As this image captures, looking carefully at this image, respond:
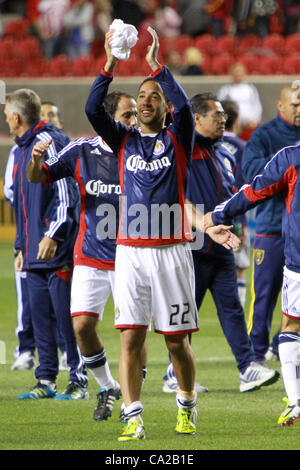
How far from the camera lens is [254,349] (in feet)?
28.1

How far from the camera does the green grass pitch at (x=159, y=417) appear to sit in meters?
5.85

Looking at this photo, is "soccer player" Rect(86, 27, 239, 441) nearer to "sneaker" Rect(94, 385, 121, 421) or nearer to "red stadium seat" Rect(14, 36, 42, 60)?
"sneaker" Rect(94, 385, 121, 421)

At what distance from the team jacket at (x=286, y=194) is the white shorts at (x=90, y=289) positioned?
96cm

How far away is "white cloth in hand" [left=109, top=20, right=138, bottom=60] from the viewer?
583 cm

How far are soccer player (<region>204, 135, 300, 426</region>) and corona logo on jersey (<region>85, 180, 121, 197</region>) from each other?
75cm

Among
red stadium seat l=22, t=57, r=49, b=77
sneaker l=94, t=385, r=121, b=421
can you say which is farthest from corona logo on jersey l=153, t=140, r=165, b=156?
red stadium seat l=22, t=57, r=49, b=77

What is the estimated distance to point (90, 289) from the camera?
6.75 meters

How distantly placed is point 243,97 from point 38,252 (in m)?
11.9

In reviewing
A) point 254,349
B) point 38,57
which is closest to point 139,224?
point 254,349

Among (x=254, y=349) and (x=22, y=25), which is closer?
(x=254, y=349)

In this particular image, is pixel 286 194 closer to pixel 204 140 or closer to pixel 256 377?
pixel 204 140

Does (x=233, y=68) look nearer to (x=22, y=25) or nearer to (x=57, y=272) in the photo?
(x=22, y=25)

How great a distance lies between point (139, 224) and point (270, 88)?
14.4 meters
